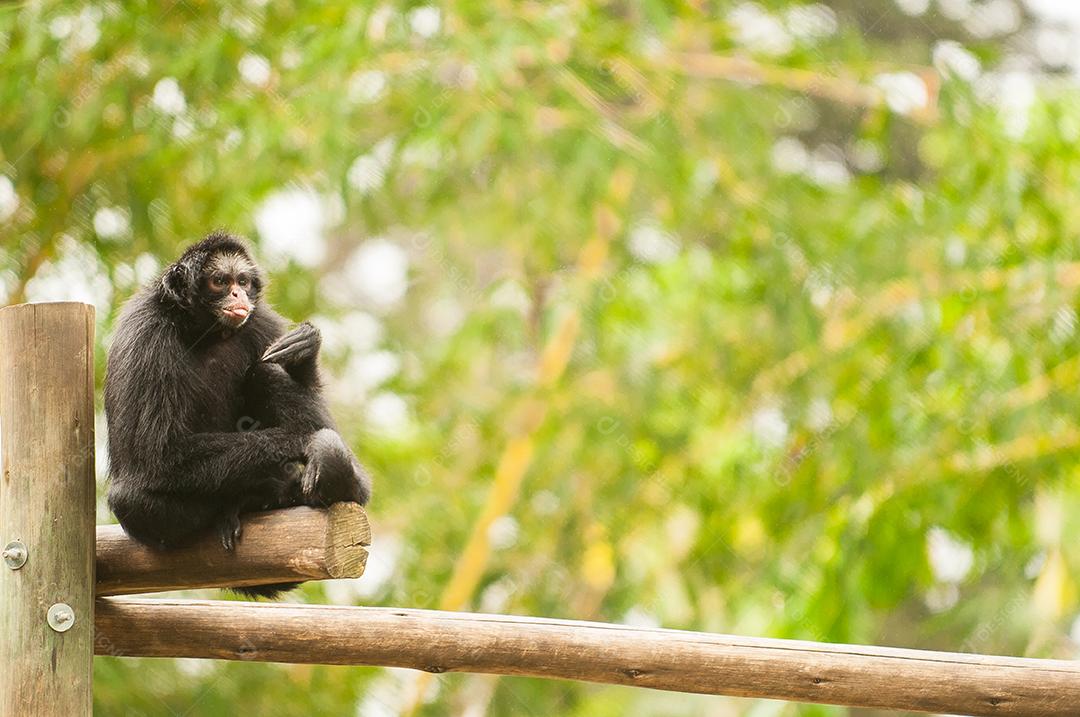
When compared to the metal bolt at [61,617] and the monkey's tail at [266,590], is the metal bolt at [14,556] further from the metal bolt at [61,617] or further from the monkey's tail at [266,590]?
the monkey's tail at [266,590]

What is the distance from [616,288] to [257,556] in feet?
11.6

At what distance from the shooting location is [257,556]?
241cm

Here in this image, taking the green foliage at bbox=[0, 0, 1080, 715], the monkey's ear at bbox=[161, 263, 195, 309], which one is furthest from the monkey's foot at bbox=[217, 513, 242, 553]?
the green foliage at bbox=[0, 0, 1080, 715]

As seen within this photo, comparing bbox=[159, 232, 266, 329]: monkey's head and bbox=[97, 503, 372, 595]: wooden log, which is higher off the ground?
bbox=[159, 232, 266, 329]: monkey's head

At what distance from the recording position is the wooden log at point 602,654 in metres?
2.59

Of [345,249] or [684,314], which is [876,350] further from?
[345,249]

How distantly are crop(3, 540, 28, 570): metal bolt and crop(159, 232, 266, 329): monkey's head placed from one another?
24.1 inches

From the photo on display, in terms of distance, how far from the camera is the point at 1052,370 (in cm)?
513

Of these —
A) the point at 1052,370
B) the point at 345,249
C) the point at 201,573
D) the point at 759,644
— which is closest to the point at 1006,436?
the point at 1052,370

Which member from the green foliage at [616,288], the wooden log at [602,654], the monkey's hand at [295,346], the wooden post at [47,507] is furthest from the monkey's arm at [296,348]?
the green foliage at [616,288]

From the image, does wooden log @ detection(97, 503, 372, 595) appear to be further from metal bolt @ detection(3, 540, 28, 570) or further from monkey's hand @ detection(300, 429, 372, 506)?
metal bolt @ detection(3, 540, 28, 570)

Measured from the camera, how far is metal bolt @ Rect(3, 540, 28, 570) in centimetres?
242

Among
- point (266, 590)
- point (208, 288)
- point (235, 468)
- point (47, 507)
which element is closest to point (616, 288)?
point (266, 590)

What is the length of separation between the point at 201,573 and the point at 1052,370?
3892 millimetres
